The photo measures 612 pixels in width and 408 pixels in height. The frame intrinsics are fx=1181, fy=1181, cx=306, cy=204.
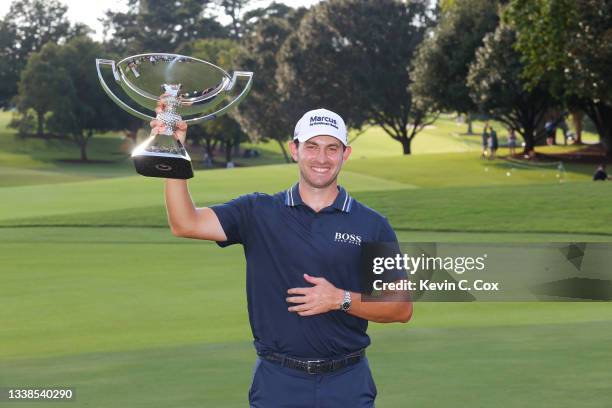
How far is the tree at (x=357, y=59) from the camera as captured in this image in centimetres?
8588

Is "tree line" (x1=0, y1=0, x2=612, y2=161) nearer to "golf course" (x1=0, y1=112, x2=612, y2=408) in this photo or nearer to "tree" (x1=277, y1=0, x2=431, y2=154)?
"tree" (x1=277, y1=0, x2=431, y2=154)

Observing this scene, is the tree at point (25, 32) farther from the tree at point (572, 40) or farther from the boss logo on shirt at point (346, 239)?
the boss logo on shirt at point (346, 239)

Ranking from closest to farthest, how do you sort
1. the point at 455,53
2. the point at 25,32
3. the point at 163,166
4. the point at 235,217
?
1. the point at 163,166
2. the point at 235,217
3. the point at 455,53
4. the point at 25,32

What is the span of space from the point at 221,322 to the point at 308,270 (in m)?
8.21

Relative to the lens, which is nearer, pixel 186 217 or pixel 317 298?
pixel 317 298

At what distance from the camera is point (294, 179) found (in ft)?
194

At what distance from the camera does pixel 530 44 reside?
5106 centimetres

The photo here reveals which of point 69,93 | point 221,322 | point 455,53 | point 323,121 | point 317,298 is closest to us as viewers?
point 317,298

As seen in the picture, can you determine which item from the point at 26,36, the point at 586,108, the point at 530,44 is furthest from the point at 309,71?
the point at 26,36

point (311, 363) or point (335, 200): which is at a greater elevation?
point (335, 200)

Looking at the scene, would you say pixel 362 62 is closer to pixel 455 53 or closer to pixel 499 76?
pixel 455 53

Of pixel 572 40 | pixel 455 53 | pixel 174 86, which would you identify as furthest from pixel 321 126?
pixel 455 53

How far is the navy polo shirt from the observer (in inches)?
239

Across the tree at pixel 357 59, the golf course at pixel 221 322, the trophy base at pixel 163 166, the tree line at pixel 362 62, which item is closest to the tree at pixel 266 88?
the tree line at pixel 362 62
